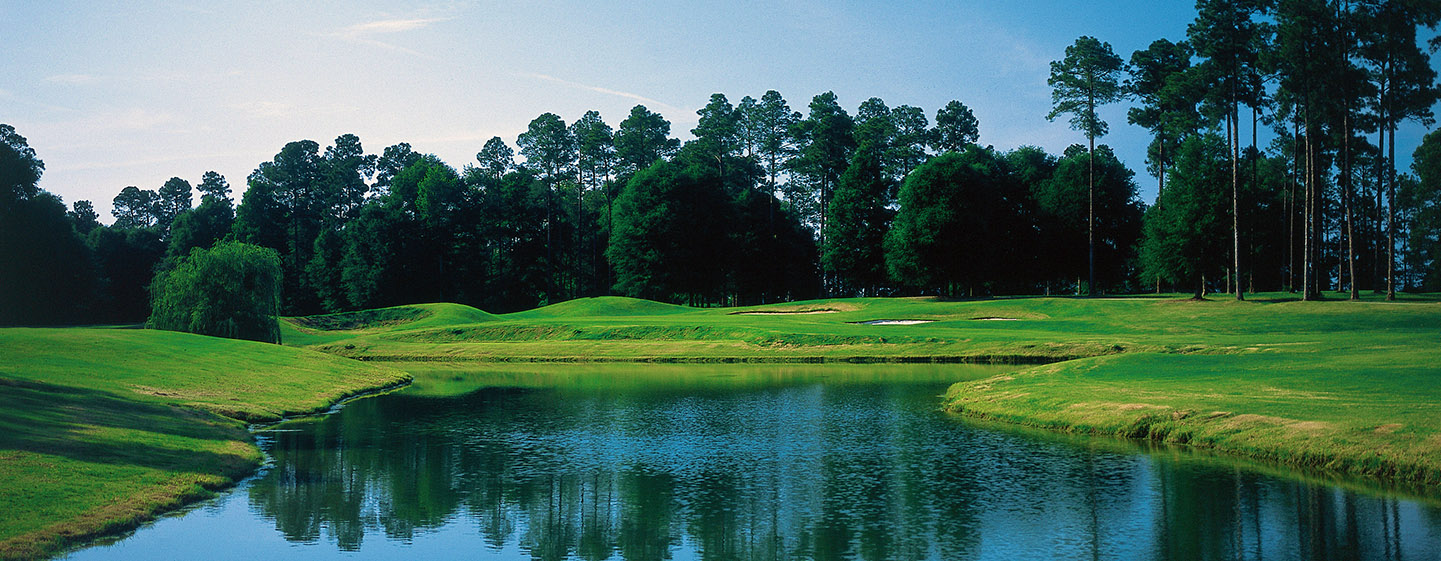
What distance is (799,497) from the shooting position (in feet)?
61.7

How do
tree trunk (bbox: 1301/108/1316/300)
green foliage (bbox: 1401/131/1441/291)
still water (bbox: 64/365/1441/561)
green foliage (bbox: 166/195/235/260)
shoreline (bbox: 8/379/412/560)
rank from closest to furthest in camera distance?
1. shoreline (bbox: 8/379/412/560)
2. still water (bbox: 64/365/1441/561)
3. tree trunk (bbox: 1301/108/1316/300)
4. green foliage (bbox: 1401/131/1441/291)
5. green foliage (bbox: 166/195/235/260)

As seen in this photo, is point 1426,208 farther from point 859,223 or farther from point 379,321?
point 379,321

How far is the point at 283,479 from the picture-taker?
70.1 feet

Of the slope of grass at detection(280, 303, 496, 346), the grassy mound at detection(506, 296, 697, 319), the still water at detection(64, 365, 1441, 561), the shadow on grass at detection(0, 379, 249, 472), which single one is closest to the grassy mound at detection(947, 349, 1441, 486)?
the still water at detection(64, 365, 1441, 561)

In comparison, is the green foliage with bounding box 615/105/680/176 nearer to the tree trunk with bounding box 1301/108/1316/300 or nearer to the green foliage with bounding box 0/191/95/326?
the green foliage with bounding box 0/191/95/326

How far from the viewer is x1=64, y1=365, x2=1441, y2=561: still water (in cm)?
1505

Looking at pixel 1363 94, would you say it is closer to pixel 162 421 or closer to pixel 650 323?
pixel 650 323

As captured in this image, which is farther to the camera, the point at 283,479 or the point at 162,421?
the point at 162,421

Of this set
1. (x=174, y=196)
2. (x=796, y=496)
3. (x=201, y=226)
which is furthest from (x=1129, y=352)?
(x=174, y=196)

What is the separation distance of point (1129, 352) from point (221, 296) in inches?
1962

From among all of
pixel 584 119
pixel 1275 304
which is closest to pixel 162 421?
pixel 1275 304

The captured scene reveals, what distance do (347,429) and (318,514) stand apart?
12.6 m

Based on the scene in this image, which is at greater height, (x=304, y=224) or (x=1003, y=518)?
(x=304, y=224)

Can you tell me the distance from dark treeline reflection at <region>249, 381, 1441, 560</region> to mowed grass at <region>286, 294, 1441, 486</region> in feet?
7.66
